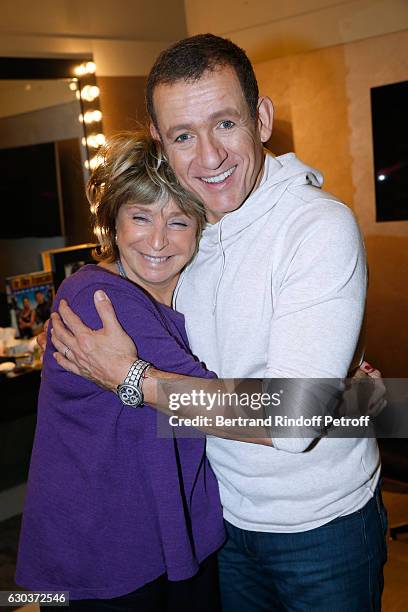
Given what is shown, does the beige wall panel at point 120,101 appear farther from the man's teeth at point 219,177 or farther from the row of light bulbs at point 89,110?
the man's teeth at point 219,177

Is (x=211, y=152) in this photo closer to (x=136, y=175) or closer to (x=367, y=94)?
(x=136, y=175)

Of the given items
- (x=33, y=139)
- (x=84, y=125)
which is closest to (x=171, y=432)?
(x=33, y=139)

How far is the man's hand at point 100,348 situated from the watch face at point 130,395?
1 centimetres

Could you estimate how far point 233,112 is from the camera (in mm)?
1227

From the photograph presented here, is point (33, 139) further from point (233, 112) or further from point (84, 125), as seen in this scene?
point (233, 112)

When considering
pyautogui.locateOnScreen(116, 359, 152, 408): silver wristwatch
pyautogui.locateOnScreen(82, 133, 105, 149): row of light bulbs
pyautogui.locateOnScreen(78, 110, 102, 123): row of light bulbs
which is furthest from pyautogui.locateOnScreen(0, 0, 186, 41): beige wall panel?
pyautogui.locateOnScreen(116, 359, 152, 408): silver wristwatch

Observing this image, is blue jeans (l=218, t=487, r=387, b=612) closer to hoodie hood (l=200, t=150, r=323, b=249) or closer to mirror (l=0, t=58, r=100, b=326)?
hoodie hood (l=200, t=150, r=323, b=249)

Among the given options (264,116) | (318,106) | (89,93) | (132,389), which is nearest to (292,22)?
(318,106)

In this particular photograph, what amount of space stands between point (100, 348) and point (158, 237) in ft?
1.00

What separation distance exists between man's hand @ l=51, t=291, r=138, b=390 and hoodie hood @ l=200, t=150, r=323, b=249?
27cm

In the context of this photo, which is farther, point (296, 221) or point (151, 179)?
point (151, 179)

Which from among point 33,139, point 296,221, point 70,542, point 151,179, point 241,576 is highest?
point 33,139

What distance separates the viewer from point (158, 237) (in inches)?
54.6

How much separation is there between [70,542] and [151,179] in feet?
2.32
